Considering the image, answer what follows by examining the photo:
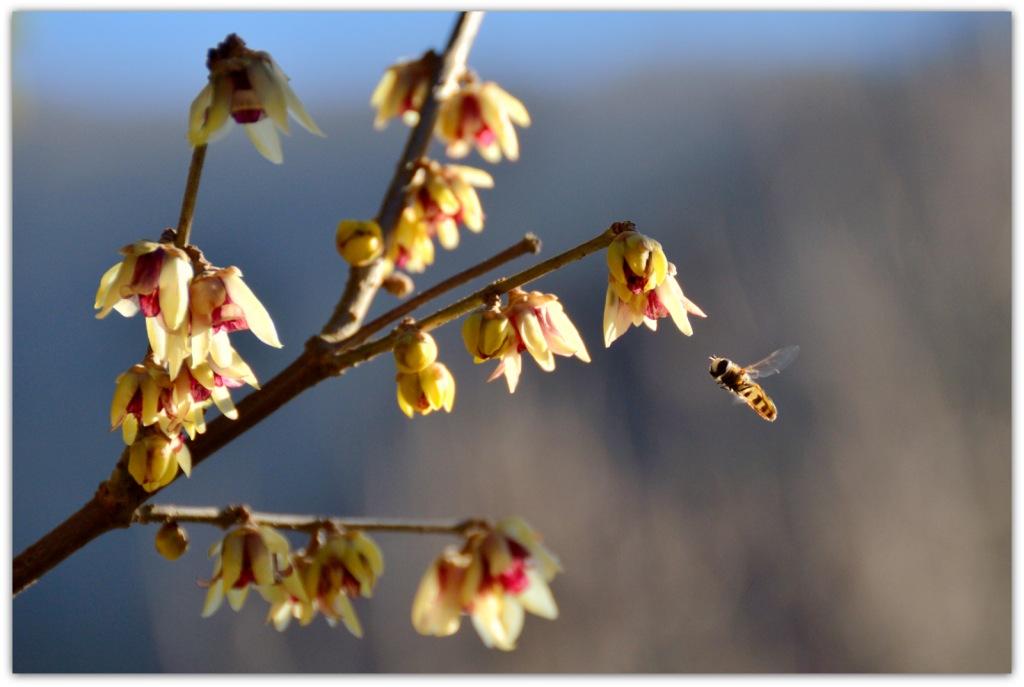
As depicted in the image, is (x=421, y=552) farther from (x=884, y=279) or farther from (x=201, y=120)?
(x=201, y=120)

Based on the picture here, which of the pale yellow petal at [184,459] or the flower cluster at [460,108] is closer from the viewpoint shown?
the pale yellow petal at [184,459]

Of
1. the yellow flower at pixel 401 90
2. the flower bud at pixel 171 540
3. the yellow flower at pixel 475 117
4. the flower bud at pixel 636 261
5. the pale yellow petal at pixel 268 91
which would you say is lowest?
the flower bud at pixel 171 540

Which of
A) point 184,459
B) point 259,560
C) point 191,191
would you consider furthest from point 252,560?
point 191,191

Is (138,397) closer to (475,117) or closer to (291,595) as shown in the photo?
Result: (291,595)

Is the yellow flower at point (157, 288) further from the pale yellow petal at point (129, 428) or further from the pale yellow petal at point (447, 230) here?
the pale yellow petal at point (447, 230)

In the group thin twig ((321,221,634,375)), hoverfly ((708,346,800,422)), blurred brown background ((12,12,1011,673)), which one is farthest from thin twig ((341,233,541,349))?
blurred brown background ((12,12,1011,673))

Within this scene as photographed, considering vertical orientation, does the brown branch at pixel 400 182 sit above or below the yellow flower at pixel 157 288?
above

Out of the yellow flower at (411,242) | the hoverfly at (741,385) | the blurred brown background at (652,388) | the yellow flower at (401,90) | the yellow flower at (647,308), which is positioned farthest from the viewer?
the blurred brown background at (652,388)

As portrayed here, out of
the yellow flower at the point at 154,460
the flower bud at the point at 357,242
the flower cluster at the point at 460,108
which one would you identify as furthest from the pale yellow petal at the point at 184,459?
the flower cluster at the point at 460,108

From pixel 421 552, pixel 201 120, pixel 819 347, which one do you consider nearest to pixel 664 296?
pixel 201 120
